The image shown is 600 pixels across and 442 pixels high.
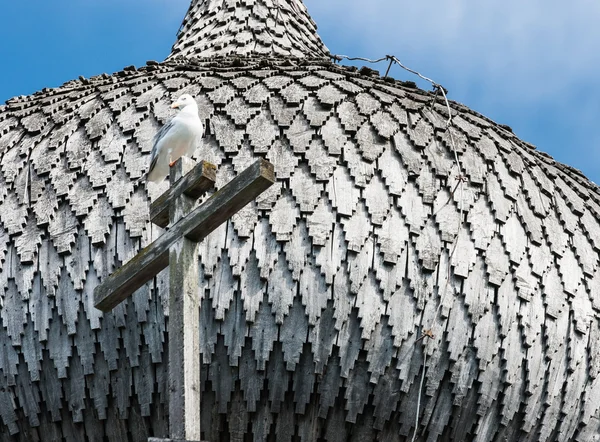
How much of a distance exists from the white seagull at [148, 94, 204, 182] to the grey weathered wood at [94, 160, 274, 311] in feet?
3.64

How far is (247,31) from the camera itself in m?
12.9

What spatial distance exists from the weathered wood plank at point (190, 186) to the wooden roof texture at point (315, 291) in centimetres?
154

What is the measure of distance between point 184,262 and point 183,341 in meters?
0.47

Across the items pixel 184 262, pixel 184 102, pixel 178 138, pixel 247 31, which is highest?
pixel 247 31

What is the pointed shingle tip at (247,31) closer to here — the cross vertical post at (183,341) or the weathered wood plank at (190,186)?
the weathered wood plank at (190,186)

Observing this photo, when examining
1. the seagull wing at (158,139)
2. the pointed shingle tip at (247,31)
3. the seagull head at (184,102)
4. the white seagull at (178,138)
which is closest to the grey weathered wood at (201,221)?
the white seagull at (178,138)

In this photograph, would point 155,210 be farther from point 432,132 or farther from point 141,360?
point 432,132

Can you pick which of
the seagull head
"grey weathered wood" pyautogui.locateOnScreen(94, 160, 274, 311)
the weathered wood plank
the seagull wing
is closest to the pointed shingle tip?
the seagull head

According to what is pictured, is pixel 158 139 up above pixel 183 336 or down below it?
above

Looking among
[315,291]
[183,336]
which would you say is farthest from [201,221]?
[315,291]

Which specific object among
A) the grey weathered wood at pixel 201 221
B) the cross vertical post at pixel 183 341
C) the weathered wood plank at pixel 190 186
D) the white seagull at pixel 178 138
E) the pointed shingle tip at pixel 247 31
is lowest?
the cross vertical post at pixel 183 341

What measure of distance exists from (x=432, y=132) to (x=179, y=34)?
159 inches

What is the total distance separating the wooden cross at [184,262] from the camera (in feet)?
23.7

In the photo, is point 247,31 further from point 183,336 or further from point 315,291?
point 183,336
